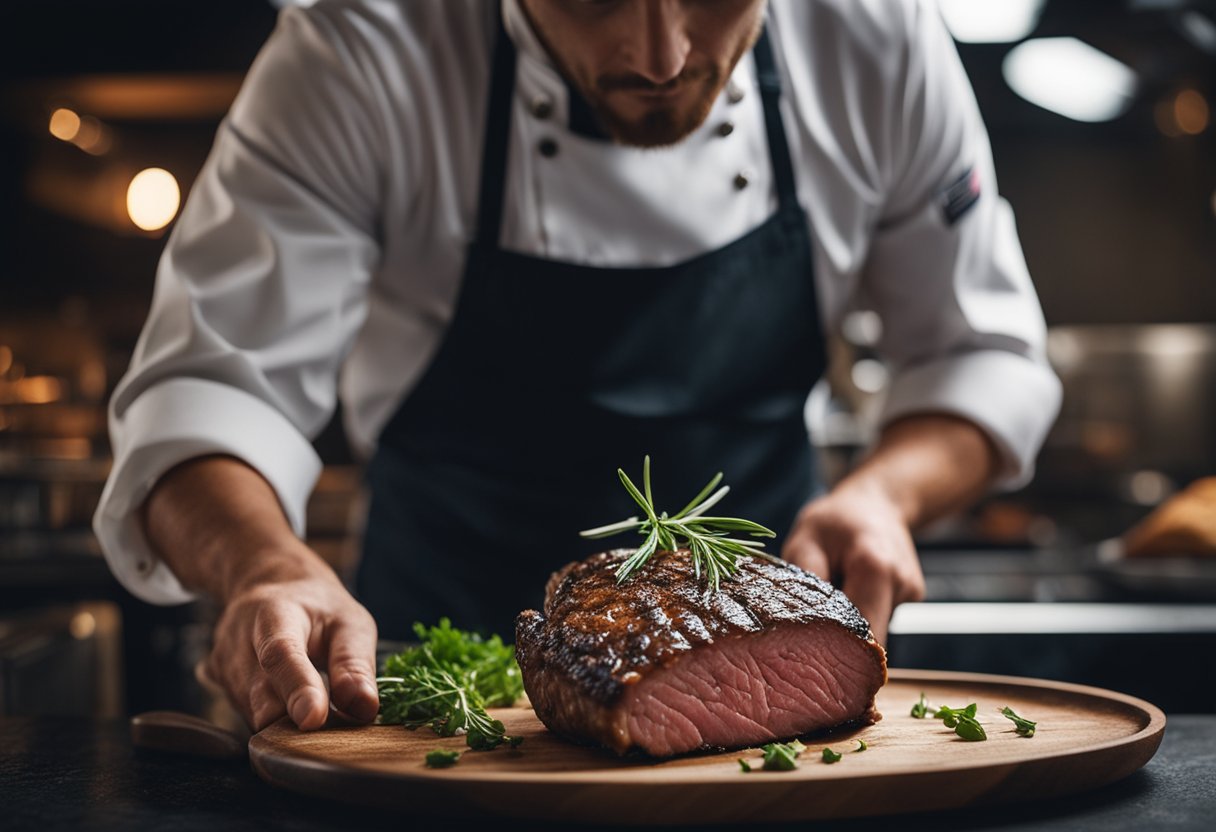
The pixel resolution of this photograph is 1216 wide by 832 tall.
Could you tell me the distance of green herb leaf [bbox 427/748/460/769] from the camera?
1168 millimetres

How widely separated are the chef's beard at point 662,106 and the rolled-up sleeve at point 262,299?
435 mm

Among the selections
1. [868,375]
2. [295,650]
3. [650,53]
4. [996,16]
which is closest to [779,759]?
[295,650]

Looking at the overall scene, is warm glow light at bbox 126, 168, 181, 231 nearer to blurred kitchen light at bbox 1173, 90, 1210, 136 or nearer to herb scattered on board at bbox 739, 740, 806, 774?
blurred kitchen light at bbox 1173, 90, 1210, 136

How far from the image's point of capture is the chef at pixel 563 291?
1764 millimetres

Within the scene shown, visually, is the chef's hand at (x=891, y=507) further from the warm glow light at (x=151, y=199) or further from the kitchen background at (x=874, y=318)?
the warm glow light at (x=151, y=199)

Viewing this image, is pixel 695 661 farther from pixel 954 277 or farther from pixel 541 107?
pixel 954 277

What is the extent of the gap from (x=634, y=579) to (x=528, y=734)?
217 millimetres

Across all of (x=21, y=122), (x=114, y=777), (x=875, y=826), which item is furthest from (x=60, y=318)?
(x=875, y=826)

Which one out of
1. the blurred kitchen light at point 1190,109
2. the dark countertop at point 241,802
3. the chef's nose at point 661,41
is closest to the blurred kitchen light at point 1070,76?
the blurred kitchen light at point 1190,109

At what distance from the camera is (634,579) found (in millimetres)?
1448

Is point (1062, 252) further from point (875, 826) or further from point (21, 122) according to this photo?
point (875, 826)

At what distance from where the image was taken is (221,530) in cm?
163

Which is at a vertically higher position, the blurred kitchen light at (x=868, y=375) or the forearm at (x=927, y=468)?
the blurred kitchen light at (x=868, y=375)

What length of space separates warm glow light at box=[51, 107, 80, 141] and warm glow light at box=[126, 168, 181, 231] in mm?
809
